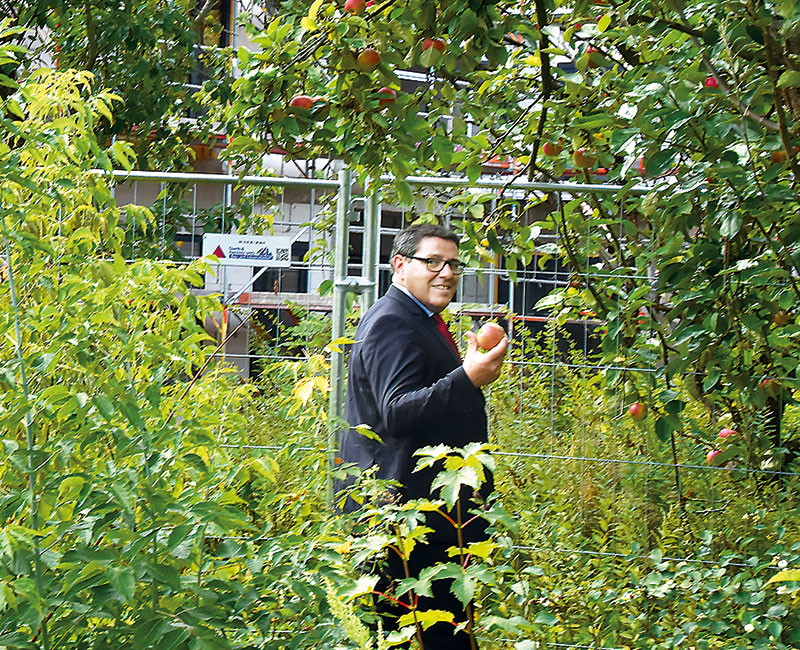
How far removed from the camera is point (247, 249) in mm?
3512

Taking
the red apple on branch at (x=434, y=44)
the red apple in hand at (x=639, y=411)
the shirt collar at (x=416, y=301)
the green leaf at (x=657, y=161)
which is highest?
the red apple on branch at (x=434, y=44)

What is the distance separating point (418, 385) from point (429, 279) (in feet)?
1.16

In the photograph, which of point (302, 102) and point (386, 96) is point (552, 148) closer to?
point (386, 96)

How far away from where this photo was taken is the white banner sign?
3.49 meters

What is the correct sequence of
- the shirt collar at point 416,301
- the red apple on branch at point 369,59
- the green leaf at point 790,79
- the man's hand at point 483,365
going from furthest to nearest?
the red apple on branch at point 369,59 < the shirt collar at point 416,301 < the man's hand at point 483,365 < the green leaf at point 790,79

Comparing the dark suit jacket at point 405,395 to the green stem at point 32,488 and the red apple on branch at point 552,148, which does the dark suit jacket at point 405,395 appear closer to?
the green stem at point 32,488

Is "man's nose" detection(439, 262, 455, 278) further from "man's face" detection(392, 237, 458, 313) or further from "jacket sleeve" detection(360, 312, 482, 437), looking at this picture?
"jacket sleeve" detection(360, 312, 482, 437)

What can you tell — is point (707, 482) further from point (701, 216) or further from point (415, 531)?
point (415, 531)

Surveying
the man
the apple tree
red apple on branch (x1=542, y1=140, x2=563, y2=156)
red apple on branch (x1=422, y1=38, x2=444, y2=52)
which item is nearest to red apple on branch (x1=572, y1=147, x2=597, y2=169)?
the apple tree

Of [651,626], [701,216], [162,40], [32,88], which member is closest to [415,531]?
[32,88]

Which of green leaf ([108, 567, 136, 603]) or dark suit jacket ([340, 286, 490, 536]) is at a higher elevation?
dark suit jacket ([340, 286, 490, 536])

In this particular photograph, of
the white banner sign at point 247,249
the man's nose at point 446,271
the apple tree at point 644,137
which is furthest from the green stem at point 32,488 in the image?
the white banner sign at point 247,249

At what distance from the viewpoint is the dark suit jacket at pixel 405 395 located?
2.69m

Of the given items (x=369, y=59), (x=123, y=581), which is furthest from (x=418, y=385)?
(x=123, y=581)
